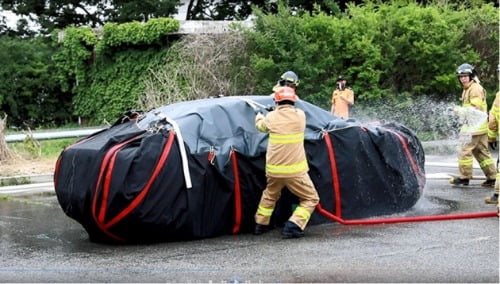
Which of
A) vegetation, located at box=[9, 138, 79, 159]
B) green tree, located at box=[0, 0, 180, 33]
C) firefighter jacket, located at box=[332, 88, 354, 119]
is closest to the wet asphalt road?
vegetation, located at box=[9, 138, 79, 159]

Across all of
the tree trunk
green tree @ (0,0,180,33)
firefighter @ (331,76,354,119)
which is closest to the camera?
the tree trunk

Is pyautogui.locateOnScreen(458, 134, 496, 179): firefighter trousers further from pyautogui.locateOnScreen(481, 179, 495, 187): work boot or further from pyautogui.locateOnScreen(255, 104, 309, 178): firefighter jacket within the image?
pyautogui.locateOnScreen(255, 104, 309, 178): firefighter jacket

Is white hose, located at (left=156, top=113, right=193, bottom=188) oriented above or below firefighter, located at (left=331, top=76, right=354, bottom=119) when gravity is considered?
above

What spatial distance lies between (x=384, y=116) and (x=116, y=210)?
46.3 ft

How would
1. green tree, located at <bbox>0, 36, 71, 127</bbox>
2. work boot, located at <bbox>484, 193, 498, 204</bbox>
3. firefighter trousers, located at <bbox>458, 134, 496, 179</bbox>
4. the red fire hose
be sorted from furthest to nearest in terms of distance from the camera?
green tree, located at <bbox>0, 36, 71, 127</bbox>
firefighter trousers, located at <bbox>458, 134, 496, 179</bbox>
work boot, located at <bbox>484, 193, 498, 204</bbox>
the red fire hose

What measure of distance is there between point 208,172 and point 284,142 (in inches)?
31.6

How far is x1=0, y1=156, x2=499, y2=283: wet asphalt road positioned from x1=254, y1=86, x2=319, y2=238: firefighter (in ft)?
0.75

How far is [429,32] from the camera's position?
20.1 metres

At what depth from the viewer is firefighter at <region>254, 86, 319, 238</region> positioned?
7297 mm

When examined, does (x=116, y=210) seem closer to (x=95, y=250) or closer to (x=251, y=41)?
(x=95, y=250)

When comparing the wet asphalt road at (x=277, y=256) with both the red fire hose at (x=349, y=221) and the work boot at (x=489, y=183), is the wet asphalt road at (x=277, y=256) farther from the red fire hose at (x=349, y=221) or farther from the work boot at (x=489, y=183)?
the work boot at (x=489, y=183)

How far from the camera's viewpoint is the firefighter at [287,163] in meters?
7.30

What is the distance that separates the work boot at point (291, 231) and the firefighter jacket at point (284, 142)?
495 mm

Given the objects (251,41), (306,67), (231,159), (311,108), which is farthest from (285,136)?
(251,41)
